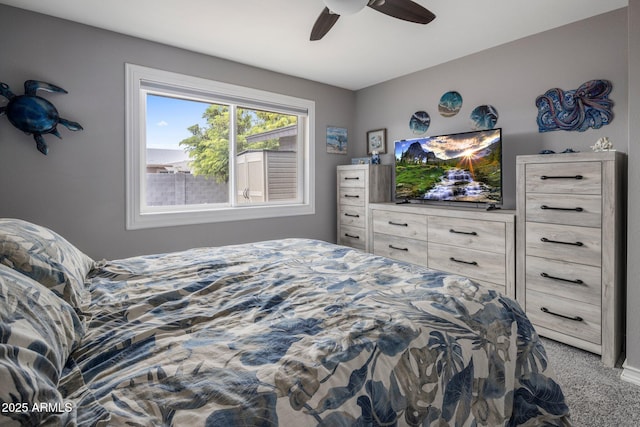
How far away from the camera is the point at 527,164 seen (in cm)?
263

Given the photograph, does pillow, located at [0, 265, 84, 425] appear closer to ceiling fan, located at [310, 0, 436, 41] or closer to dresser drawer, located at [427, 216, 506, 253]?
ceiling fan, located at [310, 0, 436, 41]

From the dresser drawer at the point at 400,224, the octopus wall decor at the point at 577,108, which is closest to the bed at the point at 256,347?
the dresser drawer at the point at 400,224

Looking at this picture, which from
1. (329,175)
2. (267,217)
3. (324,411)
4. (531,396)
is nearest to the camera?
(324,411)

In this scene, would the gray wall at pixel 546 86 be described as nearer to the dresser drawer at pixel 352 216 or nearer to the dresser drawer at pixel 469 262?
the dresser drawer at pixel 469 262

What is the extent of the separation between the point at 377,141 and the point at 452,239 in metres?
1.85

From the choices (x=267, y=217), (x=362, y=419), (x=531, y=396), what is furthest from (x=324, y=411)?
(x=267, y=217)

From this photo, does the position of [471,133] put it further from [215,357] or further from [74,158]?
[74,158]

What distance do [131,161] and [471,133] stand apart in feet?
10.4

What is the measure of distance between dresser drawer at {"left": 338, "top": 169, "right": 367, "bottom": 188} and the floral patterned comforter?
2.59 meters

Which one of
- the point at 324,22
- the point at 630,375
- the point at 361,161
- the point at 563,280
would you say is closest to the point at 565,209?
the point at 563,280

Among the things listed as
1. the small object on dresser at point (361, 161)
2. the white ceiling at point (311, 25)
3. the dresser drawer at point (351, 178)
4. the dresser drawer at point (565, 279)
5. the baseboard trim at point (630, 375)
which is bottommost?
the baseboard trim at point (630, 375)

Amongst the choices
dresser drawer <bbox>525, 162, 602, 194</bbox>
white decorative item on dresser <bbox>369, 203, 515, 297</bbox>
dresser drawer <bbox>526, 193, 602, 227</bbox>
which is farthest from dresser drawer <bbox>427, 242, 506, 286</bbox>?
dresser drawer <bbox>525, 162, 602, 194</bbox>

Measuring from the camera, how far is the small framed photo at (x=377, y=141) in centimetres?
446

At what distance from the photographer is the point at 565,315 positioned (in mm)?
2455
